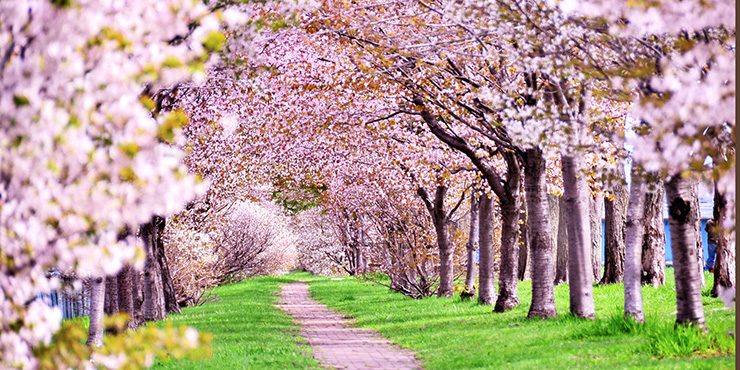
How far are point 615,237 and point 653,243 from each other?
1.89m

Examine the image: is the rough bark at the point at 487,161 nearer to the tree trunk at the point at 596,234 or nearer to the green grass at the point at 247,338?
the green grass at the point at 247,338

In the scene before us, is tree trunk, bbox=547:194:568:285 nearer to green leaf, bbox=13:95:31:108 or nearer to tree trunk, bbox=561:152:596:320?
tree trunk, bbox=561:152:596:320

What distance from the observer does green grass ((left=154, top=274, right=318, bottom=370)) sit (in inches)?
465

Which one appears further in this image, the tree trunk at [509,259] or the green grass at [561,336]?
the tree trunk at [509,259]

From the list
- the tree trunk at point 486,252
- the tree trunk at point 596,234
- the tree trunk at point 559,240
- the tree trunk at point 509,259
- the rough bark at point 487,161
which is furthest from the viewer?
the tree trunk at point 559,240

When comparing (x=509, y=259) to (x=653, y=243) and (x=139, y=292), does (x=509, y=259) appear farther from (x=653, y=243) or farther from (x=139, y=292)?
(x=139, y=292)

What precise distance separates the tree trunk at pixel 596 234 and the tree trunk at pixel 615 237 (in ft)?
6.06

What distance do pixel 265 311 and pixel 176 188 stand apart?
66.9 feet

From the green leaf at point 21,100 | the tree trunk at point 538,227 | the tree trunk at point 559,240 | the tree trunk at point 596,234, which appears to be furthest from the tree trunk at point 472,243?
the green leaf at point 21,100

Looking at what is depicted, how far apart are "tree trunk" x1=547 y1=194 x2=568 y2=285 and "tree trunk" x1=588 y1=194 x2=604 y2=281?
1.08 m

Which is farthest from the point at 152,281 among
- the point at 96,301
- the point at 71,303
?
the point at 96,301

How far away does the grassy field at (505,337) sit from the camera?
376 inches

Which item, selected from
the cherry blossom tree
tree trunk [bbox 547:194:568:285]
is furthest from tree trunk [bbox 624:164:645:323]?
tree trunk [bbox 547:194:568:285]

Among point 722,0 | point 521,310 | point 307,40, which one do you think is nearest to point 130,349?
point 722,0
